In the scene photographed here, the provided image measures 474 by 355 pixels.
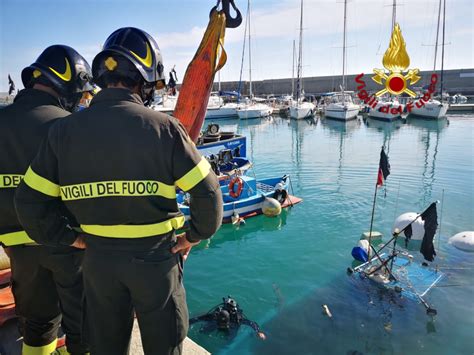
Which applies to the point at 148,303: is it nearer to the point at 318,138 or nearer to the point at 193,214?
the point at 193,214

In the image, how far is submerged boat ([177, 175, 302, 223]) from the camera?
12.7m

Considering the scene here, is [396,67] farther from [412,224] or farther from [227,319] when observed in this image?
[227,319]

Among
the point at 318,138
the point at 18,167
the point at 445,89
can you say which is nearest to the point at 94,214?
the point at 18,167

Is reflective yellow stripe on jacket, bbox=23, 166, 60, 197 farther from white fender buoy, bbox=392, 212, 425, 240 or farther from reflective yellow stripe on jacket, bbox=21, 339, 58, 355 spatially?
white fender buoy, bbox=392, 212, 425, 240

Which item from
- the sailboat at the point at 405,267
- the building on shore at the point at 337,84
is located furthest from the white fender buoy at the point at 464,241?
the building on shore at the point at 337,84

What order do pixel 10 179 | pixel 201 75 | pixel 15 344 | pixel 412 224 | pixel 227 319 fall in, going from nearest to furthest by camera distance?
pixel 10 179, pixel 201 75, pixel 15 344, pixel 227 319, pixel 412 224

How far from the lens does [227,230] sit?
40.2 feet

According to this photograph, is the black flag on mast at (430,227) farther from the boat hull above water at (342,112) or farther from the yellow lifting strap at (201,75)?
the boat hull above water at (342,112)

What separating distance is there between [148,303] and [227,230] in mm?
10367

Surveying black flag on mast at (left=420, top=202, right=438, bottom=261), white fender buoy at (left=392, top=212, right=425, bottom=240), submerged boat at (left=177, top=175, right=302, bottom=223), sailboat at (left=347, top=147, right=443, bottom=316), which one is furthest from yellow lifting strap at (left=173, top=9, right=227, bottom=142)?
submerged boat at (left=177, top=175, right=302, bottom=223)

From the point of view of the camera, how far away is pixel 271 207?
12.9m

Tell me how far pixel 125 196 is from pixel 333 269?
8.14m

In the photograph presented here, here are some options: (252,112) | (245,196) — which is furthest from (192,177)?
(252,112)

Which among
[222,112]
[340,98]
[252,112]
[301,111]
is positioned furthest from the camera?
[222,112]
